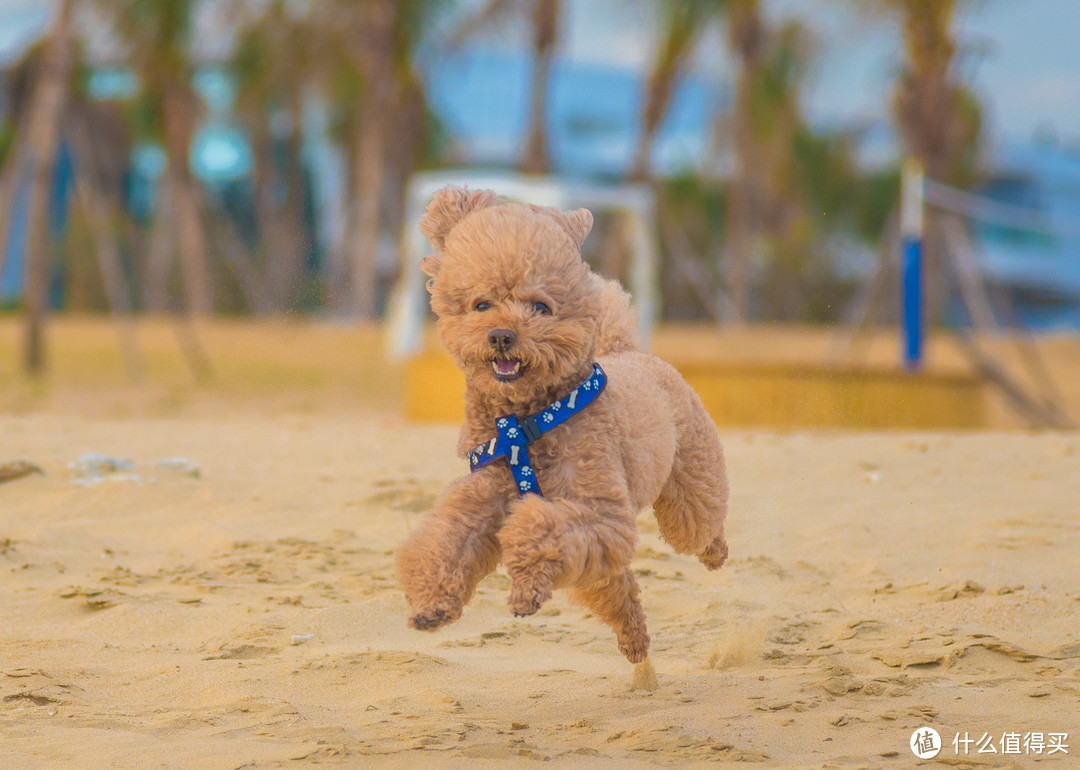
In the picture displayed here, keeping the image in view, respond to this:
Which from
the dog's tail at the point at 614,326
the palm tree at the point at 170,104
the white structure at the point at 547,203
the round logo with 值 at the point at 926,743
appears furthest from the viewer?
the palm tree at the point at 170,104

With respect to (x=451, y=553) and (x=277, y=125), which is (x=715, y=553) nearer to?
(x=451, y=553)

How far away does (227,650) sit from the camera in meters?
3.99

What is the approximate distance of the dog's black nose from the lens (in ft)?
8.95

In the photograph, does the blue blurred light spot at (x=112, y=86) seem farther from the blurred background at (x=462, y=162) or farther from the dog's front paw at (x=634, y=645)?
the dog's front paw at (x=634, y=645)

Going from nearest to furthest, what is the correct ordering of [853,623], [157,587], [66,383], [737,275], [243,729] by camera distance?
[243,729]
[853,623]
[157,587]
[66,383]
[737,275]

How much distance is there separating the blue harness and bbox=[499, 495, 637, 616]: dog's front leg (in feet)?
0.26

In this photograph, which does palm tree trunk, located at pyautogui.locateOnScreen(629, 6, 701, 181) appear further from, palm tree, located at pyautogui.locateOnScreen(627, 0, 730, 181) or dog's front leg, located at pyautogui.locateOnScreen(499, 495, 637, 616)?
dog's front leg, located at pyautogui.locateOnScreen(499, 495, 637, 616)

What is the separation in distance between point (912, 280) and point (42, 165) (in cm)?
999

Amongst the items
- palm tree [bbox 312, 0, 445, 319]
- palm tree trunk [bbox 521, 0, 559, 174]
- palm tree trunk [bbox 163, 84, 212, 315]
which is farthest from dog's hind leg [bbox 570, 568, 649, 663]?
palm tree trunk [bbox 163, 84, 212, 315]

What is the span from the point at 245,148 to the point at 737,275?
57.9ft

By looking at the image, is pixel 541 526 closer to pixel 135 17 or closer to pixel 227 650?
pixel 227 650

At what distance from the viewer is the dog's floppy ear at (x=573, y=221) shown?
296 cm

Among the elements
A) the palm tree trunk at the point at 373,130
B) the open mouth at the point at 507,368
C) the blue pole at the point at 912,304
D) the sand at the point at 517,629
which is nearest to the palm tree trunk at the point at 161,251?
the palm tree trunk at the point at 373,130

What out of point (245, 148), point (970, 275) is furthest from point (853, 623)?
point (245, 148)
